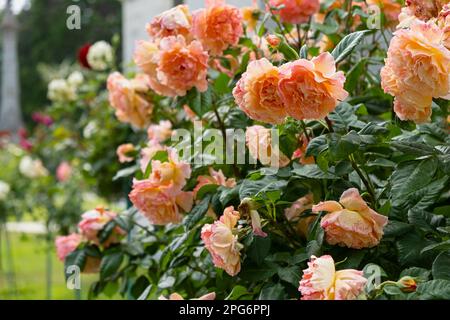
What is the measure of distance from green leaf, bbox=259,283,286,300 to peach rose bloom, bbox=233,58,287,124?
0.82 ft

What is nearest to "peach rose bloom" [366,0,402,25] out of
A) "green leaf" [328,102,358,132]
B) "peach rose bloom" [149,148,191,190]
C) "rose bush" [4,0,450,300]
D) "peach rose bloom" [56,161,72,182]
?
"rose bush" [4,0,450,300]

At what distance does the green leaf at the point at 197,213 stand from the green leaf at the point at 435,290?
49 cm

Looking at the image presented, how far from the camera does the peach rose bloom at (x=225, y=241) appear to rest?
1.08 meters

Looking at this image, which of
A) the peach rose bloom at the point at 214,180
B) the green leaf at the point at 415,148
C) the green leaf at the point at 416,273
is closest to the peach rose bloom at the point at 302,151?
the peach rose bloom at the point at 214,180

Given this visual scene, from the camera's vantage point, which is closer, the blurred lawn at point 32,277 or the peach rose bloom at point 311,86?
the peach rose bloom at point 311,86

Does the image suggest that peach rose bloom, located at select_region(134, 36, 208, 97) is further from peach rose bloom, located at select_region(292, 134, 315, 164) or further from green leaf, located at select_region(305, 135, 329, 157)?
green leaf, located at select_region(305, 135, 329, 157)

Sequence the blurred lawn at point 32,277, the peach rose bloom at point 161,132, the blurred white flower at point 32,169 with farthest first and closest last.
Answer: the blurred white flower at point 32,169, the blurred lawn at point 32,277, the peach rose bloom at point 161,132

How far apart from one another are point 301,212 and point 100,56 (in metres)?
1.63

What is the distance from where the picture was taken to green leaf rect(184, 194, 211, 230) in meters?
1.27

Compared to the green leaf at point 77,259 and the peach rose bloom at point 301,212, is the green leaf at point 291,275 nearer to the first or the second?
the peach rose bloom at point 301,212

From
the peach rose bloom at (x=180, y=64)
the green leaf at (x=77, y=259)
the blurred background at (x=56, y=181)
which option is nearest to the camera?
the peach rose bloom at (x=180, y=64)

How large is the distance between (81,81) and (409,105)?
2.44 meters

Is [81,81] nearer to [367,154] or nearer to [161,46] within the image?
[161,46]
